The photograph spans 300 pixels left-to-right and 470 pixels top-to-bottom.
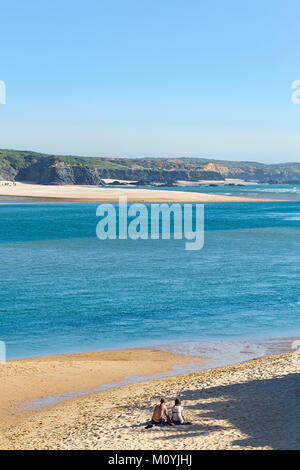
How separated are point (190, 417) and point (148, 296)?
696 inches

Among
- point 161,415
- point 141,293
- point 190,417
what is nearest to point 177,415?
point 161,415

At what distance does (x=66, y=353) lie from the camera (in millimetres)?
23312

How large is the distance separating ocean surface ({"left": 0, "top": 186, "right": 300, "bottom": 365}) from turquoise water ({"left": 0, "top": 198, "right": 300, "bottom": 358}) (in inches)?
2.0

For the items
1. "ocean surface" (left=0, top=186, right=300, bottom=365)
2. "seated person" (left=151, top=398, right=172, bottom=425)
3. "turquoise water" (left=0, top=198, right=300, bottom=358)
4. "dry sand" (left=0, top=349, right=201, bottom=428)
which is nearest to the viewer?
"seated person" (left=151, top=398, right=172, bottom=425)

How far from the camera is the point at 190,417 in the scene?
52.1ft

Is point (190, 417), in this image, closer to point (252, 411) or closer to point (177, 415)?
point (177, 415)

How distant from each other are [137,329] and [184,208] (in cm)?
9079

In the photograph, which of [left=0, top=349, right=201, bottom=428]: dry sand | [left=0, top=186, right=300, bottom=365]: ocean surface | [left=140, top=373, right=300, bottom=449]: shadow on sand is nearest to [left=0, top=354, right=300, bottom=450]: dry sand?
[left=140, top=373, right=300, bottom=449]: shadow on sand

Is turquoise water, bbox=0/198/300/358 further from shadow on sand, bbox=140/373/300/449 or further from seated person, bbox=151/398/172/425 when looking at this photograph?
seated person, bbox=151/398/172/425

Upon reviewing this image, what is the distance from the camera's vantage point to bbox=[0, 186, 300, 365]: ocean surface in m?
Result: 25.1

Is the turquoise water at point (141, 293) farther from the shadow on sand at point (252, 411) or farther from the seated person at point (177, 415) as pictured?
the seated person at point (177, 415)

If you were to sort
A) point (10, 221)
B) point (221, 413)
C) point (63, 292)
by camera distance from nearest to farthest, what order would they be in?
1. point (221, 413)
2. point (63, 292)
3. point (10, 221)
